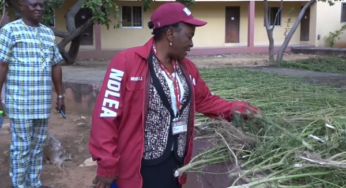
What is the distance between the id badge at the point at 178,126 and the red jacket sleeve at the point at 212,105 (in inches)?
8.4

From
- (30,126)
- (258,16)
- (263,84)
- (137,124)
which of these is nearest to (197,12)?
(258,16)

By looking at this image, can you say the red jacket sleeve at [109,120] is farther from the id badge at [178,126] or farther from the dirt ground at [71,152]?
the dirt ground at [71,152]

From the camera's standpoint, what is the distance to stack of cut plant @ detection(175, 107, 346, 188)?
1.90 metres

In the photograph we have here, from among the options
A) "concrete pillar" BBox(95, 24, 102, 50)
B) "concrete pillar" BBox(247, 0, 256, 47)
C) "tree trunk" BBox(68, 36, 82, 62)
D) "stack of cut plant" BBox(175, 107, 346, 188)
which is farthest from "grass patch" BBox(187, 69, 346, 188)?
"concrete pillar" BBox(247, 0, 256, 47)

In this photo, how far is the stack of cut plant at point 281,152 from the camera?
1.90m

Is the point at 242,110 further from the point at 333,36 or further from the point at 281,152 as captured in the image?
the point at 333,36

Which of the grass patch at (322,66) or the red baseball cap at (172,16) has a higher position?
the red baseball cap at (172,16)

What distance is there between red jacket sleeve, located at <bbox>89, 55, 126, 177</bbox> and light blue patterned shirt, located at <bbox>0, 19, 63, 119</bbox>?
1.46 metres

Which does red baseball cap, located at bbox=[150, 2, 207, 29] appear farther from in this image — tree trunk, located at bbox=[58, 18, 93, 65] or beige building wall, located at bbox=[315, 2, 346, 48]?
beige building wall, located at bbox=[315, 2, 346, 48]

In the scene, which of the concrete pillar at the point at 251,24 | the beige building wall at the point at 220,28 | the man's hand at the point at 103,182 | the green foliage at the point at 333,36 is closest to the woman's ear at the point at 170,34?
the man's hand at the point at 103,182

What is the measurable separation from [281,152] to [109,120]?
804 mm

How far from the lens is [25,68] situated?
10.7ft

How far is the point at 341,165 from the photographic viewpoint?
72.8 inches

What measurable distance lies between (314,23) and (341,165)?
64.2 feet
